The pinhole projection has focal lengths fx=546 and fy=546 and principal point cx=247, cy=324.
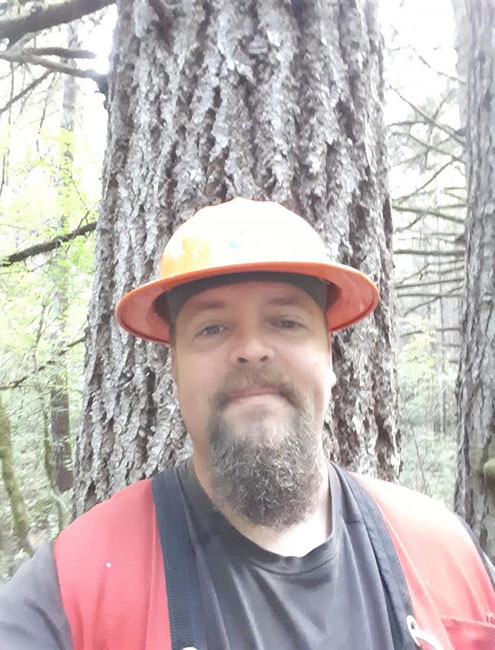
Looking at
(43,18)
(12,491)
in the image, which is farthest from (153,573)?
(12,491)

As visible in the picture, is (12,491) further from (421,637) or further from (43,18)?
(421,637)

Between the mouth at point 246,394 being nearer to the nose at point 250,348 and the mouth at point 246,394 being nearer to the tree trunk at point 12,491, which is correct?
the nose at point 250,348

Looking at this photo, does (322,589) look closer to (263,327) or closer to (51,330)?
(263,327)

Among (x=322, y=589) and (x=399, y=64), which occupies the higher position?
(x=399, y=64)

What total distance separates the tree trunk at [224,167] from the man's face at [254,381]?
518mm

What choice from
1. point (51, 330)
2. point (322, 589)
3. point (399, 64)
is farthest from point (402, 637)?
point (399, 64)

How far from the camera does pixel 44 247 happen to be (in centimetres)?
343

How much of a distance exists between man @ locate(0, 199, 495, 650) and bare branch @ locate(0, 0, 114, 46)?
1506 millimetres

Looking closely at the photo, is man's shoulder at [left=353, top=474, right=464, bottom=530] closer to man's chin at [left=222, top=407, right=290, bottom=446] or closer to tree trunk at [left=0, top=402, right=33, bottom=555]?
man's chin at [left=222, top=407, right=290, bottom=446]

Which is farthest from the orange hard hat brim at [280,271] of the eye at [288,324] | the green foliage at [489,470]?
the green foliage at [489,470]

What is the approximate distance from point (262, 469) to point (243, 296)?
1.53 ft

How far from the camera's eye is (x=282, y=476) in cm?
145

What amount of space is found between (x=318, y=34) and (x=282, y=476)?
1.67m

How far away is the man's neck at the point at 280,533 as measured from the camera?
147 centimetres
